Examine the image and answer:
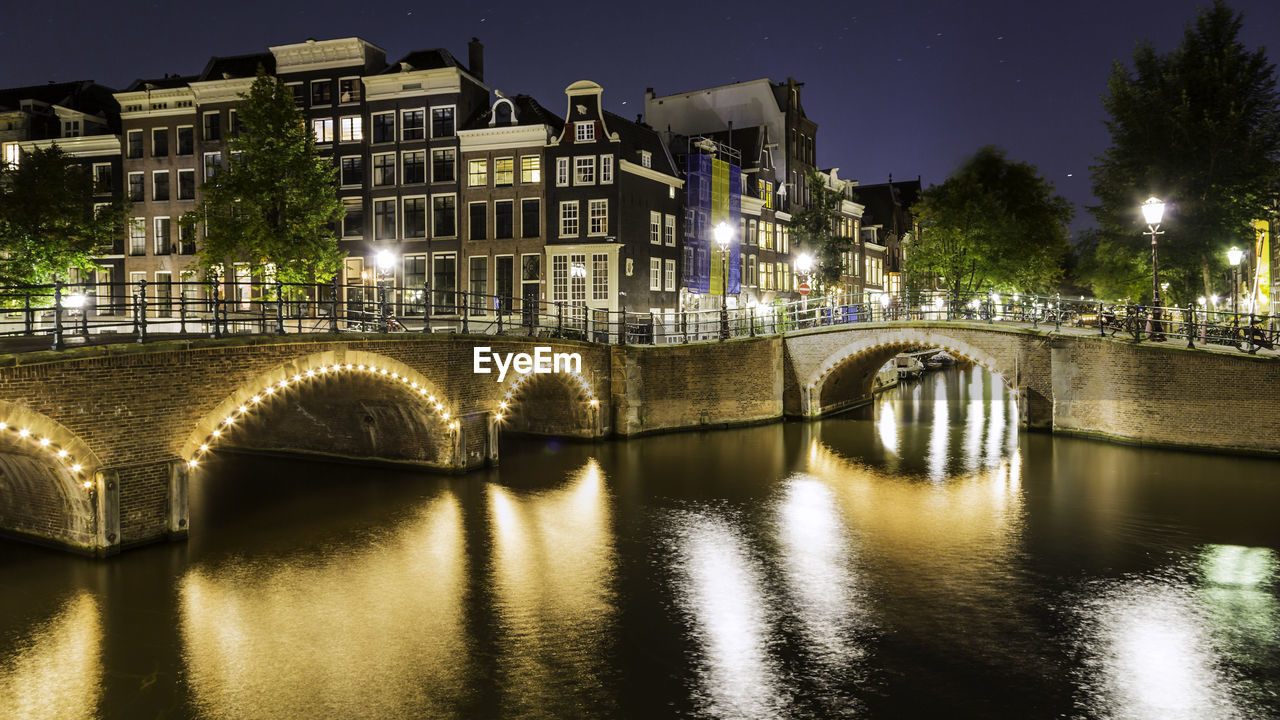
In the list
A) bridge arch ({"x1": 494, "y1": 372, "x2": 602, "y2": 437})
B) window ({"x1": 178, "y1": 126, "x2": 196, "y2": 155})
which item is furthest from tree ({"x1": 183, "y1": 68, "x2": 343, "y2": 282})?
window ({"x1": 178, "y1": 126, "x2": 196, "y2": 155})

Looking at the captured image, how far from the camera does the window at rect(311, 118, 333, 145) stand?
42.5 meters

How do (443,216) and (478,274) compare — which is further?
(443,216)

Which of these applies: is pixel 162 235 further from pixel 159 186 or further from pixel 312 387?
pixel 312 387

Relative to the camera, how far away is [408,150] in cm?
4138

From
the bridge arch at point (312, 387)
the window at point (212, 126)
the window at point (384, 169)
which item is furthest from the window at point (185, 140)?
the bridge arch at point (312, 387)

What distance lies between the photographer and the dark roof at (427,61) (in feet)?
133

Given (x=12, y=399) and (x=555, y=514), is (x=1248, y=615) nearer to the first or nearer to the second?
(x=555, y=514)

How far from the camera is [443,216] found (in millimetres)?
41500

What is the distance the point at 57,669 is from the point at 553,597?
20.4 ft

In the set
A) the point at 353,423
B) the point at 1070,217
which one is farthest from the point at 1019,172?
the point at 353,423

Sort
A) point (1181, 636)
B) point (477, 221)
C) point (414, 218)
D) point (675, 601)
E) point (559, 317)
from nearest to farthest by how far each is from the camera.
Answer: point (1181, 636)
point (675, 601)
point (559, 317)
point (477, 221)
point (414, 218)

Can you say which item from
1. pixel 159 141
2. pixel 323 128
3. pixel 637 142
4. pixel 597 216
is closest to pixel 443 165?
pixel 323 128

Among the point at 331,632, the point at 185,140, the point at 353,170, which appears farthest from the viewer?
the point at 185,140

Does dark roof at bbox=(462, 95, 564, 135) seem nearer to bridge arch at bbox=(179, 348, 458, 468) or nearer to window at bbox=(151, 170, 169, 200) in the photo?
window at bbox=(151, 170, 169, 200)
